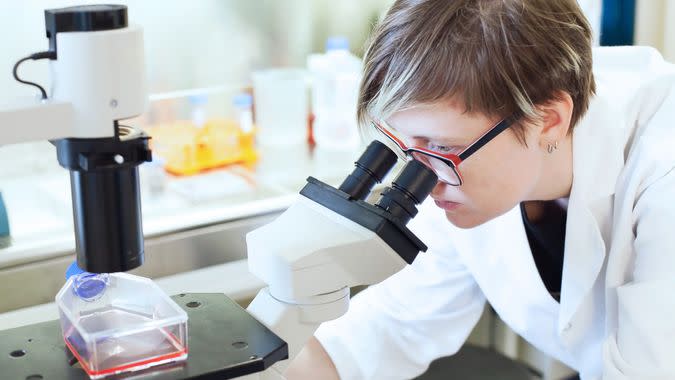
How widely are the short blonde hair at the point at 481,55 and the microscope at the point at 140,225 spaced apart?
0.13 metres

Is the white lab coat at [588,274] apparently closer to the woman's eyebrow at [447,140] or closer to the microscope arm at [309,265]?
the woman's eyebrow at [447,140]

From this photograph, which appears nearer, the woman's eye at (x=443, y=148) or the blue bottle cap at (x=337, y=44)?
the woman's eye at (x=443, y=148)

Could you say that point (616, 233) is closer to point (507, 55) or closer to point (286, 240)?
point (507, 55)

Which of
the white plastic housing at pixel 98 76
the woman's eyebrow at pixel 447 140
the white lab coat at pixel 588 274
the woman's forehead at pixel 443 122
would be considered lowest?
the white lab coat at pixel 588 274

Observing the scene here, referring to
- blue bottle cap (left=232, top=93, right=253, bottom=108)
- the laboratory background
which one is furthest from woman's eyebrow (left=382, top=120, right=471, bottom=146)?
blue bottle cap (left=232, top=93, right=253, bottom=108)

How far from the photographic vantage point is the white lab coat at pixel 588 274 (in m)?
1.28

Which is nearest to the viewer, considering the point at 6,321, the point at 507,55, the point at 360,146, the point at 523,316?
the point at 507,55

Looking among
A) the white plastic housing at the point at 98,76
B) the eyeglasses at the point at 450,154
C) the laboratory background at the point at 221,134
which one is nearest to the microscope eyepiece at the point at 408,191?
the eyeglasses at the point at 450,154

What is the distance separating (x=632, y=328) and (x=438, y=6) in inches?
21.6

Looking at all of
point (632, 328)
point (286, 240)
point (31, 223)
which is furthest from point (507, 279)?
point (31, 223)

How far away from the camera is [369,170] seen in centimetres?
117

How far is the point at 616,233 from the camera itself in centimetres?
140

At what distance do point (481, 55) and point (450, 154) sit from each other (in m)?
0.15

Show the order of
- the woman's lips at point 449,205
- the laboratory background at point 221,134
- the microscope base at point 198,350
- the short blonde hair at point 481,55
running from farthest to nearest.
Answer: the laboratory background at point 221,134 < the woman's lips at point 449,205 < the short blonde hair at point 481,55 < the microscope base at point 198,350
